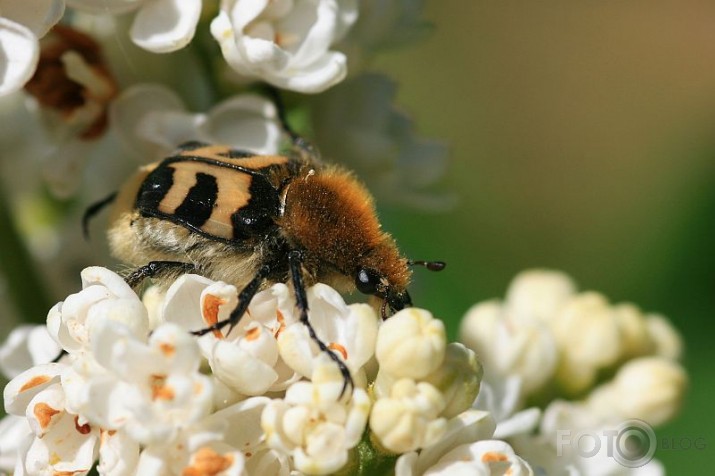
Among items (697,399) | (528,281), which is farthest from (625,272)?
(528,281)

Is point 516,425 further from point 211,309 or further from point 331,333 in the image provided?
point 211,309

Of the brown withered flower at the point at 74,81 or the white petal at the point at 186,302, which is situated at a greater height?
the brown withered flower at the point at 74,81

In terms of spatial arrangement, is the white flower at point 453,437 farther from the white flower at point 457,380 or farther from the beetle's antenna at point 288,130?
the beetle's antenna at point 288,130

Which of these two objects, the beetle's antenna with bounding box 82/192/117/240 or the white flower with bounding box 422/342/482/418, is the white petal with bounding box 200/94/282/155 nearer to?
the beetle's antenna with bounding box 82/192/117/240

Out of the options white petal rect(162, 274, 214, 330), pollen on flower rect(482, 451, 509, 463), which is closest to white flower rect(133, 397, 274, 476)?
white petal rect(162, 274, 214, 330)

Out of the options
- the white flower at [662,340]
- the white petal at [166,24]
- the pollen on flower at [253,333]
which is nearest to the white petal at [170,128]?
the white petal at [166,24]

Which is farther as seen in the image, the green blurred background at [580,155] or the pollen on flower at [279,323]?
the green blurred background at [580,155]

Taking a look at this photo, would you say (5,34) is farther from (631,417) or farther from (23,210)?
(631,417)
